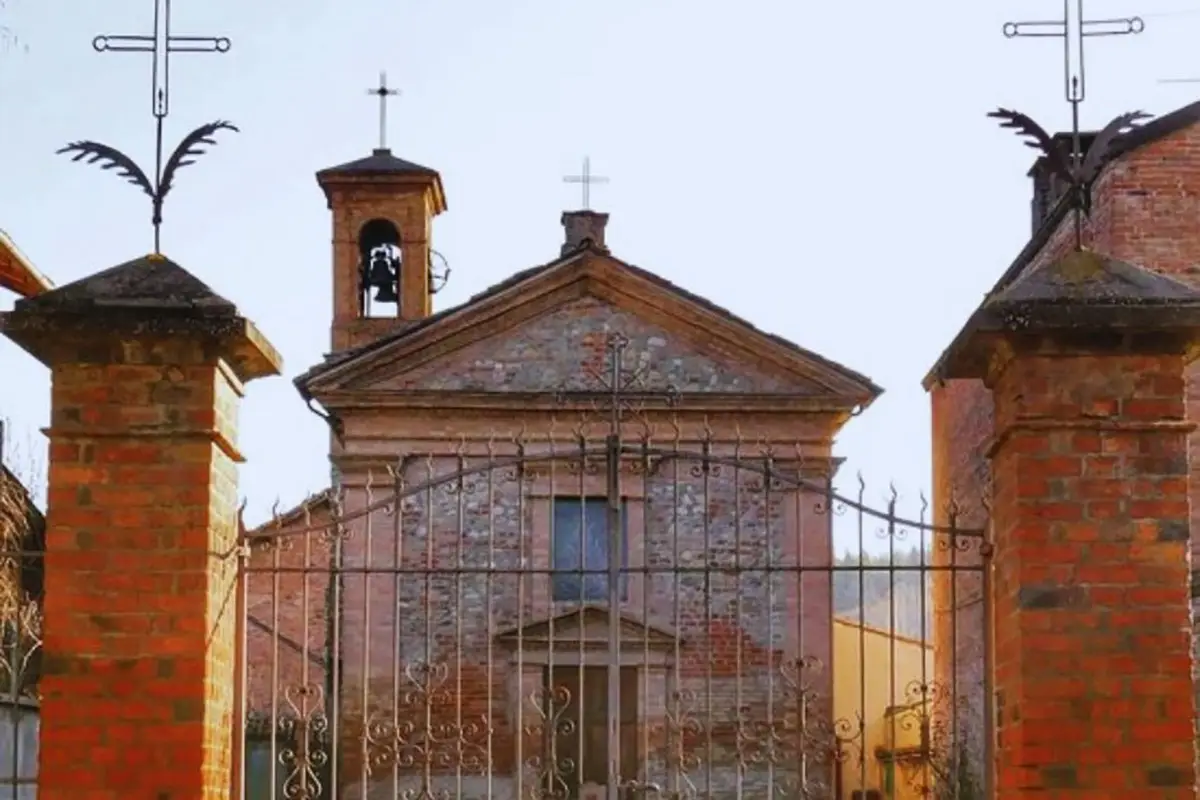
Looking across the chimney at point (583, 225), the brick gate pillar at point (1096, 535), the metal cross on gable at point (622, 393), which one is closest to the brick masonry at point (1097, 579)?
the brick gate pillar at point (1096, 535)

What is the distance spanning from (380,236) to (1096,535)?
19818mm

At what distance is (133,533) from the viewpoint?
19.7 feet

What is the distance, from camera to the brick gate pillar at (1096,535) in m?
5.83

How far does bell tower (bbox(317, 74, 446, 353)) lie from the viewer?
81.0ft

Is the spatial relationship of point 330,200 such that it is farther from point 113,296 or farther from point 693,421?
point 113,296

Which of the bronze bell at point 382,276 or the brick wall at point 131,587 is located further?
the bronze bell at point 382,276

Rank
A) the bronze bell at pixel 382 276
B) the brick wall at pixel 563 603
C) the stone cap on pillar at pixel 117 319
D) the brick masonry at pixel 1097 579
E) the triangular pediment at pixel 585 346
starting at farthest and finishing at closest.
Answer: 1. the bronze bell at pixel 382 276
2. the triangular pediment at pixel 585 346
3. the brick wall at pixel 563 603
4. the stone cap on pillar at pixel 117 319
5. the brick masonry at pixel 1097 579

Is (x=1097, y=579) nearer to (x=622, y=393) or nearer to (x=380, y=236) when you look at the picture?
(x=622, y=393)

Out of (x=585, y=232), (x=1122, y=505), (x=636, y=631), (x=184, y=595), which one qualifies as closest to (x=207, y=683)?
(x=184, y=595)

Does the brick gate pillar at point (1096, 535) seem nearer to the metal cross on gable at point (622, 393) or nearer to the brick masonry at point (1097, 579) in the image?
the brick masonry at point (1097, 579)

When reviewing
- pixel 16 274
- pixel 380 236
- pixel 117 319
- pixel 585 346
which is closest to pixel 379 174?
pixel 380 236

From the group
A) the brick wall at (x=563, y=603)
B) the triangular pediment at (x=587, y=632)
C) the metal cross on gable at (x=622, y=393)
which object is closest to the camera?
the brick wall at (x=563, y=603)

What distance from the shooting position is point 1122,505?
234 inches

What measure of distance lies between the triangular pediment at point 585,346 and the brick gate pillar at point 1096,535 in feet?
47.0
